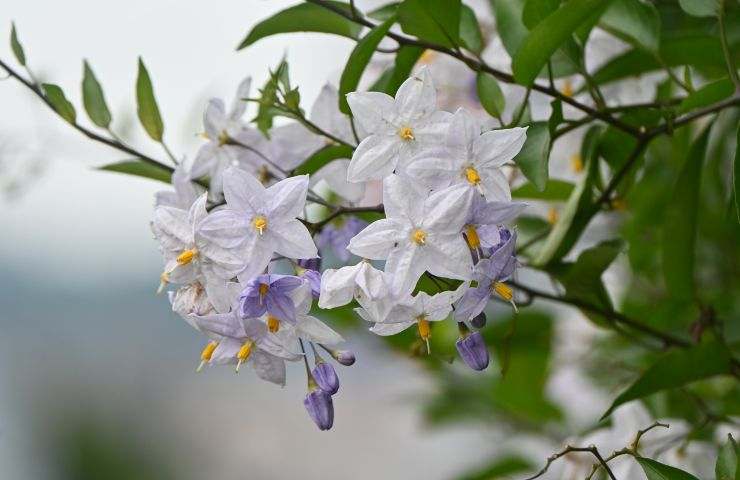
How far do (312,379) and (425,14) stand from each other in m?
0.20

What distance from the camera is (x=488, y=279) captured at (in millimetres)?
454

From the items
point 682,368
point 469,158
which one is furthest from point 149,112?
point 682,368

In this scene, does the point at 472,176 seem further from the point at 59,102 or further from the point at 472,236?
the point at 59,102

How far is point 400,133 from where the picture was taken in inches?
18.6

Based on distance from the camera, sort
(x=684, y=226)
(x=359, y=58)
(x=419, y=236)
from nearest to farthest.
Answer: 1. (x=419, y=236)
2. (x=359, y=58)
3. (x=684, y=226)

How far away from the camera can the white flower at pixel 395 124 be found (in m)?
0.47

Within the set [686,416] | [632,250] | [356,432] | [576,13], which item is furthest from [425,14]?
[356,432]

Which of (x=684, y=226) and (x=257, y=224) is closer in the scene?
(x=257, y=224)

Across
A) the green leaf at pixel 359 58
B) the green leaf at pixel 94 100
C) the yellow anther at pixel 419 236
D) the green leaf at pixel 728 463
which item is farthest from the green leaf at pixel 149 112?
the green leaf at pixel 728 463

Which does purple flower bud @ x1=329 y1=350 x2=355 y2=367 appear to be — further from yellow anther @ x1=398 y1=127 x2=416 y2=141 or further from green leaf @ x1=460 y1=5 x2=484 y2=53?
green leaf @ x1=460 y1=5 x2=484 y2=53

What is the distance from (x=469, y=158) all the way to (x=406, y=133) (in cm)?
3

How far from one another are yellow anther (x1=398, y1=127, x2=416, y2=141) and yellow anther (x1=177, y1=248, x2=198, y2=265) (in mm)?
108

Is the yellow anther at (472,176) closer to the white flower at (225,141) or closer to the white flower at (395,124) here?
the white flower at (395,124)

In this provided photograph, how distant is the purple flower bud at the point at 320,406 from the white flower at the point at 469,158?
0.11 meters
